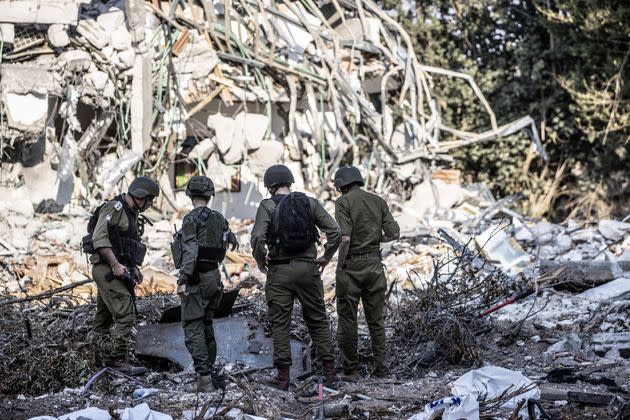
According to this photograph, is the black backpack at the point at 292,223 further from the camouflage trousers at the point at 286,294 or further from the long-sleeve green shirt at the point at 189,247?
the long-sleeve green shirt at the point at 189,247

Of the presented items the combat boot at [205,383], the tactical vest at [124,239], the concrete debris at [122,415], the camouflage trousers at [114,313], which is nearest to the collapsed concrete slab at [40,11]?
the tactical vest at [124,239]

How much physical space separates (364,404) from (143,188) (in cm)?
232

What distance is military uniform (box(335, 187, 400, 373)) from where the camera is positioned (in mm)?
6605

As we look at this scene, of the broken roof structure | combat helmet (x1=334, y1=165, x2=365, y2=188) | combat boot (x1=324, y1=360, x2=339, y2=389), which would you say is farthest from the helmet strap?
the broken roof structure

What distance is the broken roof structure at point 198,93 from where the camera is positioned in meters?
12.3

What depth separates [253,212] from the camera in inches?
597

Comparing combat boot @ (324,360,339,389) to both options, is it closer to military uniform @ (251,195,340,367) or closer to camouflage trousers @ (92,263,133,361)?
military uniform @ (251,195,340,367)

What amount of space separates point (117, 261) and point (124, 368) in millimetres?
810

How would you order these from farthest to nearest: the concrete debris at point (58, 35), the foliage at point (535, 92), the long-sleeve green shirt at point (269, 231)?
1. the foliage at point (535, 92)
2. the concrete debris at point (58, 35)
3. the long-sleeve green shirt at point (269, 231)

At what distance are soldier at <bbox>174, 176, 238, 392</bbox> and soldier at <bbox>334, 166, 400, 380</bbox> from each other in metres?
0.92

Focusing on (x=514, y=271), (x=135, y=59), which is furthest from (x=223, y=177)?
(x=514, y=271)

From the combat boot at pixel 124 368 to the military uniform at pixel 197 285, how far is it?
1.91ft

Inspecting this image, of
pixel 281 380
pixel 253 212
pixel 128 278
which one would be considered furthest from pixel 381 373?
pixel 253 212

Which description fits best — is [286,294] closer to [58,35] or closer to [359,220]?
[359,220]
